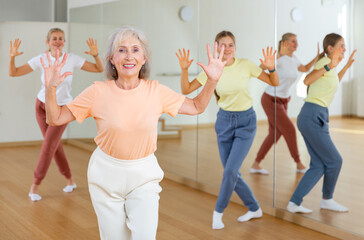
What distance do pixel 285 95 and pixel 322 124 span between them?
1.32 ft

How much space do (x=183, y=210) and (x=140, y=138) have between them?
2.33 metres

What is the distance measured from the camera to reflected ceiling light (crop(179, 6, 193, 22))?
5463mm

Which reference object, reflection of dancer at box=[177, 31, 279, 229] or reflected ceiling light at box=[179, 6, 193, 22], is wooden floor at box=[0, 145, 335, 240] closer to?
reflection of dancer at box=[177, 31, 279, 229]

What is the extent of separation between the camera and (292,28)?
13.7ft

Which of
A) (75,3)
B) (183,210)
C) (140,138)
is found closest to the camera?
(140,138)

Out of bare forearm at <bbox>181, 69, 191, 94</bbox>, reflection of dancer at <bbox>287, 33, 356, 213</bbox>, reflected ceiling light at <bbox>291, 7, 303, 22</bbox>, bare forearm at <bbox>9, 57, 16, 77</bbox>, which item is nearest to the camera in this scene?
bare forearm at <bbox>181, 69, 191, 94</bbox>

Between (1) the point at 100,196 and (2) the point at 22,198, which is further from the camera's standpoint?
(2) the point at 22,198

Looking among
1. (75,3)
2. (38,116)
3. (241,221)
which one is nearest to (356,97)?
(241,221)

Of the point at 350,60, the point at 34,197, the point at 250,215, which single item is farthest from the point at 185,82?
the point at 34,197

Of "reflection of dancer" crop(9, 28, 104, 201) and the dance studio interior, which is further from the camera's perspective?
"reflection of dancer" crop(9, 28, 104, 201)

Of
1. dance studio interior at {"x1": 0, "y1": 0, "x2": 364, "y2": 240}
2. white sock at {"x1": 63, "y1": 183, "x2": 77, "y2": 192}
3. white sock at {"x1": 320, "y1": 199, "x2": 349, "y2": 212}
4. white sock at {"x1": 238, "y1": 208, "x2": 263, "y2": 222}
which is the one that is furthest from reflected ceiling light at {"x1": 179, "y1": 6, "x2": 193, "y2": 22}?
white sock at {"x1": 320, "y1": 199, "x2": 349, "y2": 212}

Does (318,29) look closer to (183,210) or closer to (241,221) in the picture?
(241,221)

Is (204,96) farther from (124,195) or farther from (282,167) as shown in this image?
(282,167)

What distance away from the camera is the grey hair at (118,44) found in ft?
7.89
